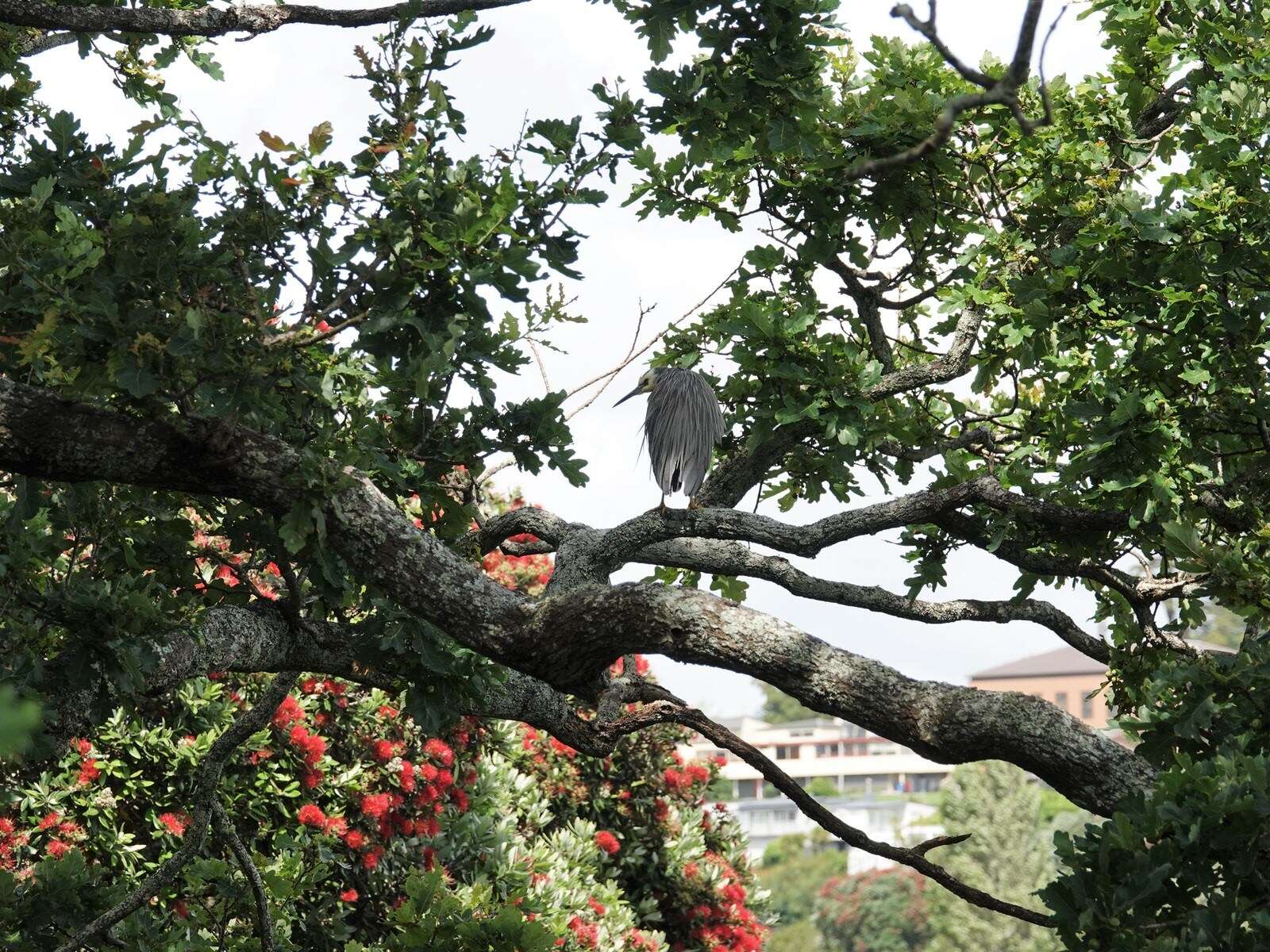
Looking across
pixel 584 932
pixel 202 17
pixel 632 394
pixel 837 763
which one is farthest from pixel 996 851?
pixel 837 763

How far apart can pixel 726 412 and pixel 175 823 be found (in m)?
3.95

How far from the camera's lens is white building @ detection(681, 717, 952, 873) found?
3002 inches

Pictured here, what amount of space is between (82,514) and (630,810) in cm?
575

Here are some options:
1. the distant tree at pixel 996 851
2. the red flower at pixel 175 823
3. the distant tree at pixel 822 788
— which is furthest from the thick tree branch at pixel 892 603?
the distant tree at pixel 822 788

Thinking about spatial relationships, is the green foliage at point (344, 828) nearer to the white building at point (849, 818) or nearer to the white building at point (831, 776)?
the white building at point (849, 818)

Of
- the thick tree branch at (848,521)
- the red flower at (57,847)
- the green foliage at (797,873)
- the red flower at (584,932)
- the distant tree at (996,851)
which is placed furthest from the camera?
the green foliage at (797,873)

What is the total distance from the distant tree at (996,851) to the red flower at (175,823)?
30.5 meters

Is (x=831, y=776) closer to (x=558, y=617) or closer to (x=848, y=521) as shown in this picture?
(x=848, y=521)

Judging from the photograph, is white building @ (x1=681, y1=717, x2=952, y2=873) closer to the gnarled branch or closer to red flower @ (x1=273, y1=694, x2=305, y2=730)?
red flower @ (x1=273, y1=694, x2=305, y2=730)

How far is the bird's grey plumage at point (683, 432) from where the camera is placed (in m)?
5.62

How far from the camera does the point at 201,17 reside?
5082 millimetres

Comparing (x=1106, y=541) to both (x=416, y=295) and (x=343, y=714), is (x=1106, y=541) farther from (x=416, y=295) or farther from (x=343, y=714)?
(x=343, y=714)

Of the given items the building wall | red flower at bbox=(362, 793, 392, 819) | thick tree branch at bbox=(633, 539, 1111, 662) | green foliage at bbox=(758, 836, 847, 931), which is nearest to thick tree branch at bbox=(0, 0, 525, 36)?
thick tree branch at bbox=(633, 539, 1111, 662)

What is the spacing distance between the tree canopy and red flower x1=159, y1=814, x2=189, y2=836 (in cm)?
187
